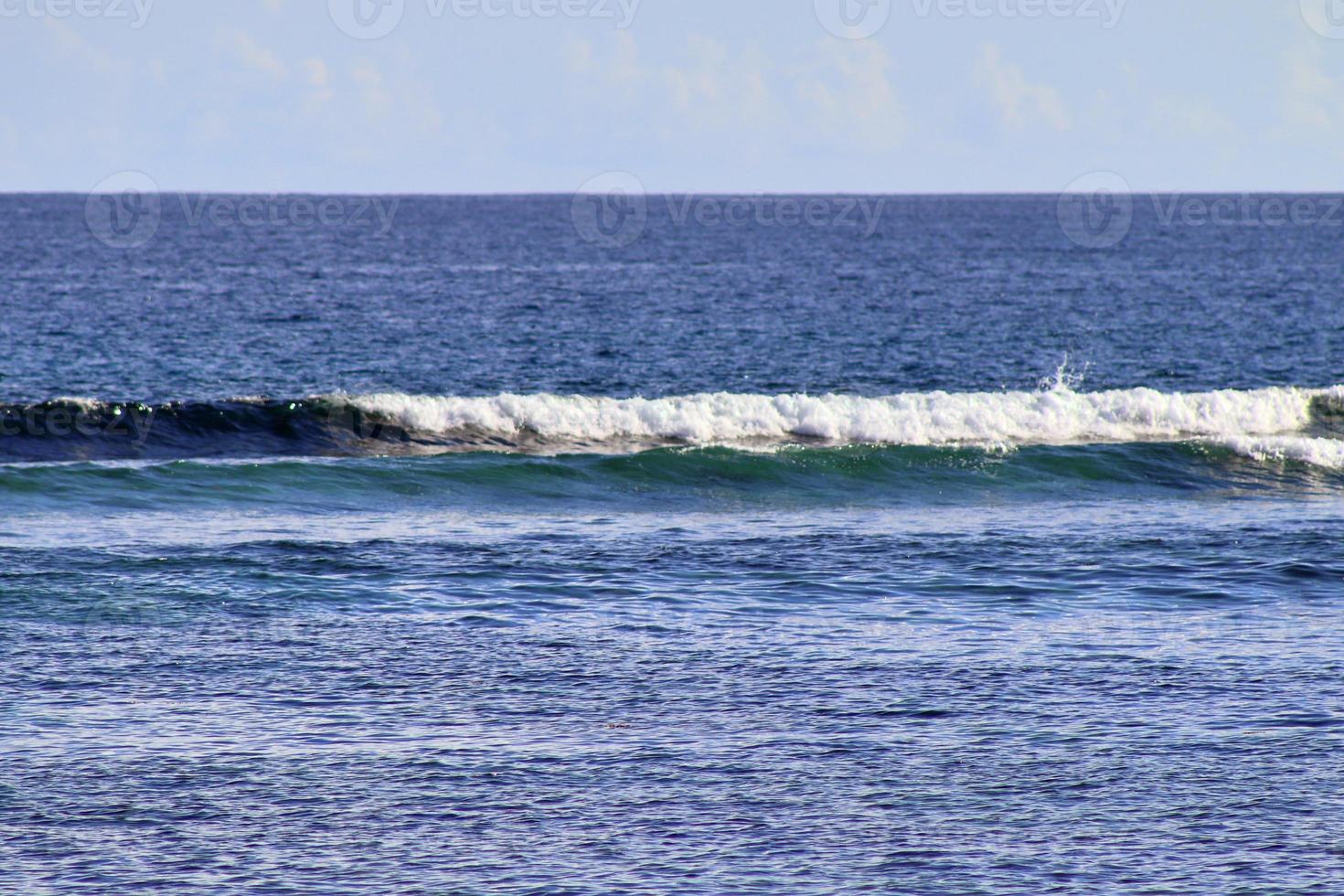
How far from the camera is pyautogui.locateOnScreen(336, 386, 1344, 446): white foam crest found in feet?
95.1

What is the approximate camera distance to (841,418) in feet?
96.3

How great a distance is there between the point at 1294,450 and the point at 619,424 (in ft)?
40.1


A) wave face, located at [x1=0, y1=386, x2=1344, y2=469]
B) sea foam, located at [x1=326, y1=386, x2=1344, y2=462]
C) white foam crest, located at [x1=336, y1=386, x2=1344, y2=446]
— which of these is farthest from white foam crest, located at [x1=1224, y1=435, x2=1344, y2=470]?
white foam crest, located at [x1=336, y1=386, x2=1344, y2=446]

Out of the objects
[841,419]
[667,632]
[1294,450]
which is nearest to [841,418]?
[841,419]

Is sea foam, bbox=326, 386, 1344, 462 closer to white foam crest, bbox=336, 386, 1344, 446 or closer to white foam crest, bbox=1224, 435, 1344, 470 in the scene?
white foam crest, bbox=336, 386, 1344, 446

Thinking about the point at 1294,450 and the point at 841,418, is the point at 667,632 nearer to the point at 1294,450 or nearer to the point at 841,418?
the point at 841,418

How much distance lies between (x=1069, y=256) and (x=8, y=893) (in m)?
111

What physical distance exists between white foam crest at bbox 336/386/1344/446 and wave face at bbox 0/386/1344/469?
35 millimetres

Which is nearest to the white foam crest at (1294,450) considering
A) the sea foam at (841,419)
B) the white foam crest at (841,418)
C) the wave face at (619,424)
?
the wave face at (619,424)

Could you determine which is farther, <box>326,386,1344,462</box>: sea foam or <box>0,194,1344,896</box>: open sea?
<box>326,386,1344,462</box>: sea foam

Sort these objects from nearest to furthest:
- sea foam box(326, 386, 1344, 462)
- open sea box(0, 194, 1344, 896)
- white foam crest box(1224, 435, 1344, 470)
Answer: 1. open sea box(0, 194, 1344, 896)
2. white foam crest box(1224, 435, 1344, 470)
3. sea foam box(326, 386, 1344, 462)

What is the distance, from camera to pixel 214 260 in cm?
9981

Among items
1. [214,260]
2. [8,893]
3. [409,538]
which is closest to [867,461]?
[409,538]

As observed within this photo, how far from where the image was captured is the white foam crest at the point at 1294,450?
2627 cm
